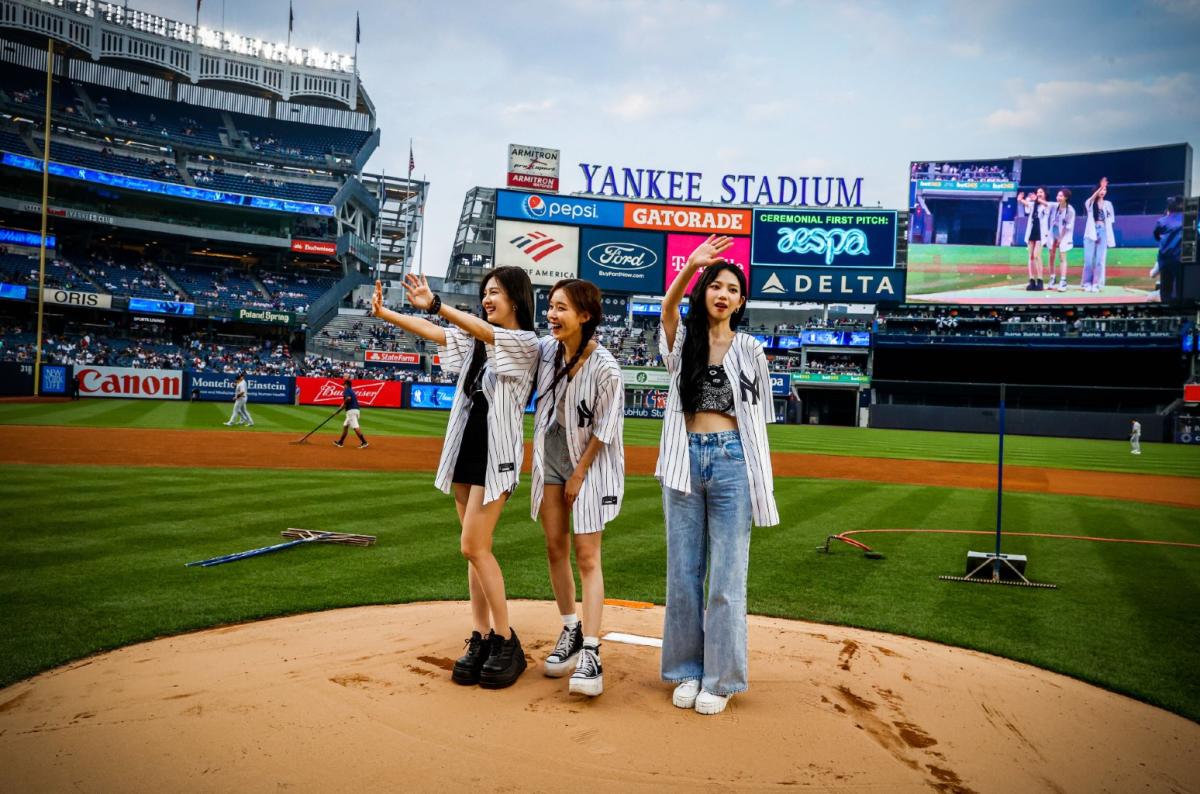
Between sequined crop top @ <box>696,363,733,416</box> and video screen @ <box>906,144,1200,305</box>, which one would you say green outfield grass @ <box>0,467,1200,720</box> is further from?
video screen @ <box>906,144,1200,305</box>

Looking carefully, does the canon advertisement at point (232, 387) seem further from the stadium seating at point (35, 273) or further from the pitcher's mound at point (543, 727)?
the pitcher's mound at point (543, 727)

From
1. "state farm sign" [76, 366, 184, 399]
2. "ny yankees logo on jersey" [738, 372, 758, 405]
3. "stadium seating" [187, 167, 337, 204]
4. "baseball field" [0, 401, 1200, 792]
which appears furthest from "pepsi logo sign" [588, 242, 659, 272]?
"ny yankees logo on jersey" [738, 372, 758, 405]

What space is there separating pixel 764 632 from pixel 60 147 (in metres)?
58.9

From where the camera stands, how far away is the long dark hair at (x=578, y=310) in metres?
3.95

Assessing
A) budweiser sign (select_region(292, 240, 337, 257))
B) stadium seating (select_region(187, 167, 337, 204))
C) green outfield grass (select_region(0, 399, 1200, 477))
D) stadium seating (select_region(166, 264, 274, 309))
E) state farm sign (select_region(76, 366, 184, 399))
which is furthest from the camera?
budweiser sign (select_region(292, 240, 337, 257))

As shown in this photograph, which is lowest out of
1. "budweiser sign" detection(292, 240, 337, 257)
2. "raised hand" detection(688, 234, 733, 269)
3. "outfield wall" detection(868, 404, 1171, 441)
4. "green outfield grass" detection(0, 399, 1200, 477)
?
"green outfield grass" detection(0, 399, 1200, 477)

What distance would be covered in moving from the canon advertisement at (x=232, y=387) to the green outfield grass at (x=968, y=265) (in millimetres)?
38046

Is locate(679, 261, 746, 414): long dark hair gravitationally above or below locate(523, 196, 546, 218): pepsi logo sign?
below

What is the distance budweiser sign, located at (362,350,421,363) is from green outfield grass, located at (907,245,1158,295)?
32.8m

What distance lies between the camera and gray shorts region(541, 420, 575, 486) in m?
4.10

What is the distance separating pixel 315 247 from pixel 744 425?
2238 inches

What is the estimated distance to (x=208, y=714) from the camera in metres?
3.34

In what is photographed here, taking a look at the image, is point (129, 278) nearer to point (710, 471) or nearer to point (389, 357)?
point (389, 357)

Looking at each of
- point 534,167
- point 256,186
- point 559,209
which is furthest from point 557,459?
point 256,186
